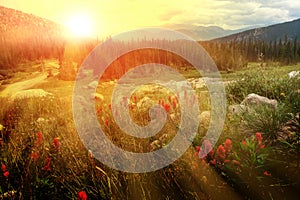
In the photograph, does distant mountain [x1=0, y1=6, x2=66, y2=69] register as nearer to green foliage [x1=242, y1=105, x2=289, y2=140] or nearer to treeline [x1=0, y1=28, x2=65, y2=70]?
treeline [x1=0, y1=28, x2=65, y2=70]

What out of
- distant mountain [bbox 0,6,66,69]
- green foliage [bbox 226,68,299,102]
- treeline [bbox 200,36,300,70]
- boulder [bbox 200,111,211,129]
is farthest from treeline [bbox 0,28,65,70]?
treeline [bbox 200,36,300,70]

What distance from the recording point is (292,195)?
2520 millimetres

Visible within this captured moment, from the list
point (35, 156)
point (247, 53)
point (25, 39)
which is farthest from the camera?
point (247, 53)

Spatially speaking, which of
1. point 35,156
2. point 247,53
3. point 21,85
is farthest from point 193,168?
point 247,53

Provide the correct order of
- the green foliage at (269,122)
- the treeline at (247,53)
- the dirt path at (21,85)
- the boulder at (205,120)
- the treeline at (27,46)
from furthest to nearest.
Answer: the treeline at (247,53)
the treeline at (27,46)
the dirt path at (21,85)
the boulder at (205,120)
the green foliage at (269,122)

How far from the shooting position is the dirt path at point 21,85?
11.0 m

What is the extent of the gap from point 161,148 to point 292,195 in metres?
1.38

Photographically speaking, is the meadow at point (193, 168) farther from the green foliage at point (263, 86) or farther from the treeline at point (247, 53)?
the treeline at point (247, 53)

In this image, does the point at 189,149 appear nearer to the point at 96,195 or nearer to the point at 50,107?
the point at 96,195

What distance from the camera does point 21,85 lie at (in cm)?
1215

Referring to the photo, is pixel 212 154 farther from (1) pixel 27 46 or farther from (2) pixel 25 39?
(2) pixel 25 39

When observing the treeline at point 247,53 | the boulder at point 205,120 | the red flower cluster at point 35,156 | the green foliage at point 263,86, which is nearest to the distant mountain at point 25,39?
→ the green foliage at point 263,86

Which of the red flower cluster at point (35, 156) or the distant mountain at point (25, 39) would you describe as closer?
the red flower cluster at point (35, 156)

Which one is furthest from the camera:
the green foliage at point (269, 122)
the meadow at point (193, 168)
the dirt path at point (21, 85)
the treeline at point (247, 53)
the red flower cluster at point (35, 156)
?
the treeline at point (247, 53)
